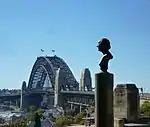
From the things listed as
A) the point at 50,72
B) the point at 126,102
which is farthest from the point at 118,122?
the point at 50,72

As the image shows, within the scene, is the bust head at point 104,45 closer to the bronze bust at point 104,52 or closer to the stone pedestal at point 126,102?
the bronze bust at point 104,52

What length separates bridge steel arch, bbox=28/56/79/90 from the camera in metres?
125

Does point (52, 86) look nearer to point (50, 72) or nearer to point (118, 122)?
point (50, 72)

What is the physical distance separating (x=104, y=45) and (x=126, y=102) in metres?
5.18

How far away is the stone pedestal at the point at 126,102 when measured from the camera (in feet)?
34.4

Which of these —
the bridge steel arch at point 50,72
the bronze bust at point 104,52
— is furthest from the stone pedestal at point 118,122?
the bridge steel arch at point 50,72

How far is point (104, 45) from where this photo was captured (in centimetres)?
550

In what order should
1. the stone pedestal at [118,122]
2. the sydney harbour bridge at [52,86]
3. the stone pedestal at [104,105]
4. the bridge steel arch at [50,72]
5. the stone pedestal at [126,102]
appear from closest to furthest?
the stone pedestal at [104,105]
the stone pedestal at [118,122]
the stone pedestal at [126,102]
the sydney harbour bridge at [52,86]
the bridge steel arch at [50,72]

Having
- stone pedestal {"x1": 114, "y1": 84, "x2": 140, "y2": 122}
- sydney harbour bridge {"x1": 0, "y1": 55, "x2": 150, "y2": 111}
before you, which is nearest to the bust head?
stone pedestal {"x1": 114, "y1": 84, "x2": 140, "y2": 122}

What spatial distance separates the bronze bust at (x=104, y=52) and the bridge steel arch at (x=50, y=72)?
373 feet

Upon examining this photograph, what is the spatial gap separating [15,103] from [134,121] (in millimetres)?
143115

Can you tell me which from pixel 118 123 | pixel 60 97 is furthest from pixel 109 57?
pixel 60 97

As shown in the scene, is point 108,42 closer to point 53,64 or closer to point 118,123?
point 118,123

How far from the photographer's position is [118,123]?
9.71 metres
